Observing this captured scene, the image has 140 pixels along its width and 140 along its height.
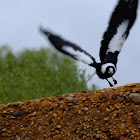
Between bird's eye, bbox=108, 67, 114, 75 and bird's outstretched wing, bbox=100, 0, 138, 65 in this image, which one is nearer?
bird's outstretched wing, bbox=100, 0, 138, 65

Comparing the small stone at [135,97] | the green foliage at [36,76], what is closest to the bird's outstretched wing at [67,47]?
the small stone at [135,97]

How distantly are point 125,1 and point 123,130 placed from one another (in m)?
2.88

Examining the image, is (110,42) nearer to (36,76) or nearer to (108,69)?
(108,69)

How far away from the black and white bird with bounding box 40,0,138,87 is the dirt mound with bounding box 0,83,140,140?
2.72 ft

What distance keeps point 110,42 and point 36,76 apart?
8.71m

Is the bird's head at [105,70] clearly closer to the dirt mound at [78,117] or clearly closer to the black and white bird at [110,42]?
the black and white bird at [110,42]

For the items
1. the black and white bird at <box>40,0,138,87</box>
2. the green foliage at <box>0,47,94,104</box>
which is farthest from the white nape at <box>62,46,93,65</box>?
the green foliage at <box>0,47,94,104</box>

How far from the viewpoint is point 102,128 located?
7379 mm

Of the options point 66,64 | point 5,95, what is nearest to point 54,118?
point 5,95

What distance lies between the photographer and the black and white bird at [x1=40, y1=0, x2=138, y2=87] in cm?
834

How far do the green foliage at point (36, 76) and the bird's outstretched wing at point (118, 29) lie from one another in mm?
5273

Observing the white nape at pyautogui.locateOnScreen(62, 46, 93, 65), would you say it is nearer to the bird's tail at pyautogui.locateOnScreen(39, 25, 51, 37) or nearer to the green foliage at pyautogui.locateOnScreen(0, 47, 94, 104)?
the bird's tail at pyautogui.locateOnScreen(39, 25, 51, 37)

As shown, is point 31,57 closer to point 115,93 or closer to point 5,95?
point 5,95

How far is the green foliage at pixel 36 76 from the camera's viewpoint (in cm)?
1490
